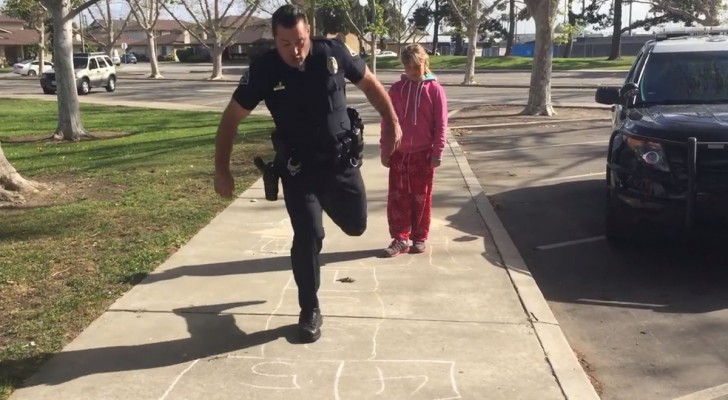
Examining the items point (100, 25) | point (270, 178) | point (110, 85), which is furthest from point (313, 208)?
point (100, 25)

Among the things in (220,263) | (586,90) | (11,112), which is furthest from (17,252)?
(586,90)

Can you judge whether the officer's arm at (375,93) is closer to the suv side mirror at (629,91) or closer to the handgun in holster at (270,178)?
the handgun in holster at (270,178)

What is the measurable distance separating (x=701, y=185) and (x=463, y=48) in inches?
3094

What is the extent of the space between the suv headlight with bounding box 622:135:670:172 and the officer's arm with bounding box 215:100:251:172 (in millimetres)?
3117

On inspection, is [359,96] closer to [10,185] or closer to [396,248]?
[10,185]

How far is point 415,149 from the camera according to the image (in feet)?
18.8

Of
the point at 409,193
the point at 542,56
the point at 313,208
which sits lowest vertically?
the point at 409,193

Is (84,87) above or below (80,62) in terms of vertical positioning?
below

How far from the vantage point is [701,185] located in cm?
521

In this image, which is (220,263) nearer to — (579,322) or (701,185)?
(579,322)

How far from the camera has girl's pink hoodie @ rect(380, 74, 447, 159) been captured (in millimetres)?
5668

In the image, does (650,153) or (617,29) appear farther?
(617,29)

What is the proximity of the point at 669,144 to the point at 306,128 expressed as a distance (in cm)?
286

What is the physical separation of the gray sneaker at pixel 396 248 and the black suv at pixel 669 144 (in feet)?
5.49
